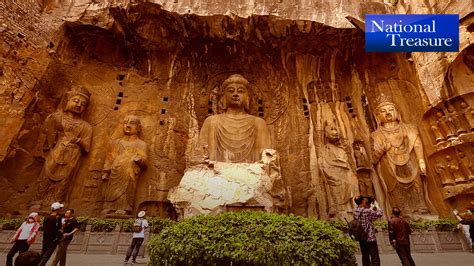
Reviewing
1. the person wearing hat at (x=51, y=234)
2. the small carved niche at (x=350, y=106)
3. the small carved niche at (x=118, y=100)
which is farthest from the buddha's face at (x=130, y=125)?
the small carved niche at (x=350, y=106)

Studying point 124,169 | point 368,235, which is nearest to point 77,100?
point 124,169

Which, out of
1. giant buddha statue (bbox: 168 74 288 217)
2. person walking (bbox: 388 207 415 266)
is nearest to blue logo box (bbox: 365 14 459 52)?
giant buddha statue (bbox: 168 74 288 217)

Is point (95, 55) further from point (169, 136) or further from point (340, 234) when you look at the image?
point (340, 234)

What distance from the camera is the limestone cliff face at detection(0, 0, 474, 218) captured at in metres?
8.52

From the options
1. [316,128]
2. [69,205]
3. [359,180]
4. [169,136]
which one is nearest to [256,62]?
[316,128]

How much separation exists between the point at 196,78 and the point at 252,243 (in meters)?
8.27

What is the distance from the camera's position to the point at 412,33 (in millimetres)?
8781

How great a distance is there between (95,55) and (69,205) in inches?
187

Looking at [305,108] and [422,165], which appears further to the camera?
[305,108]

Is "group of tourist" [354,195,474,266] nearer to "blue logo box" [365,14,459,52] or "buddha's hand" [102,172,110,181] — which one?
"blue logo box" [365,14,459,52]

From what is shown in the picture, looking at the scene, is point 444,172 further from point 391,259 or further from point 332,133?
point 391,259

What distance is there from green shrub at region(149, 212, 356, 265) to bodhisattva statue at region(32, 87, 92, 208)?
5718 mm

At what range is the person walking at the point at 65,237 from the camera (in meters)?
4.38

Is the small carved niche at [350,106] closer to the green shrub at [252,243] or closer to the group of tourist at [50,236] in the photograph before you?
the green shrub at [252,243]
